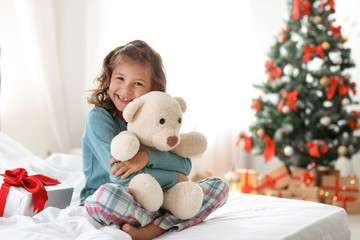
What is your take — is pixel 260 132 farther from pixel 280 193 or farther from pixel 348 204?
pixel 348 204

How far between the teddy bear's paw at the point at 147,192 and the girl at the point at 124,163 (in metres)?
0.02

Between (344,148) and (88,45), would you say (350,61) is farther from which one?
(88,45)

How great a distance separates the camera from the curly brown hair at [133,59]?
1.50m

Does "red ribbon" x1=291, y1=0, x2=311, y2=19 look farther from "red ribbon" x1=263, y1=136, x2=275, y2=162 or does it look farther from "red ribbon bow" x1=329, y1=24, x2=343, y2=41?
"red ribbon" x1=263, y1=136, x2=275, y2=162

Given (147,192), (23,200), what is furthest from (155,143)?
(23,200)

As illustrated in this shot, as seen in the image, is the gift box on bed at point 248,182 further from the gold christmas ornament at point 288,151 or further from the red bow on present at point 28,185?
the red bow on present at point 28,185

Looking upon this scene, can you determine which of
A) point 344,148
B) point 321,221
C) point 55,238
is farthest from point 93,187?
point 344,148

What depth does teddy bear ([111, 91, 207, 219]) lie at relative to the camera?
1234 mm

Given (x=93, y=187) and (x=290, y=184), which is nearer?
(x=93, y=187)

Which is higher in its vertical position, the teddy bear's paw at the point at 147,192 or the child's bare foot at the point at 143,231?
the teddy bear's paw at the point at 147,192

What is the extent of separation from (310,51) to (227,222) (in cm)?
201

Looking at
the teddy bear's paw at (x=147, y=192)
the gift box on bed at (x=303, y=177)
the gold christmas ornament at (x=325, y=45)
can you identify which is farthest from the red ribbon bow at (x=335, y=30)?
the teddy bear's paw at (x=147, y=192)

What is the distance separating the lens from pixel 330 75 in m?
3.04

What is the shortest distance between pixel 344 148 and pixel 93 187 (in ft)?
6.73
